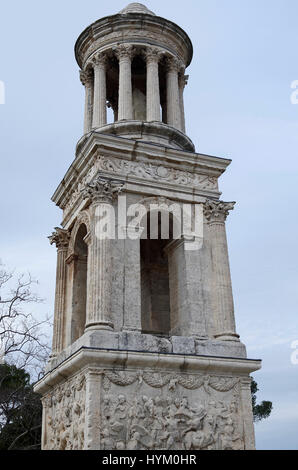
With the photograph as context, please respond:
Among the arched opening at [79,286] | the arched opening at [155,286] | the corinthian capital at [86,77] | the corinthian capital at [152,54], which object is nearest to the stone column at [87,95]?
the corinthian capital at [86,77]

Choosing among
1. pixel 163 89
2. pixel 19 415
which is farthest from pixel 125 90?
pixel 19 415

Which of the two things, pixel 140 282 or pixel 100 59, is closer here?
pixel 140 282

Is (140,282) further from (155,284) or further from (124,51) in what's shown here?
(124,51)

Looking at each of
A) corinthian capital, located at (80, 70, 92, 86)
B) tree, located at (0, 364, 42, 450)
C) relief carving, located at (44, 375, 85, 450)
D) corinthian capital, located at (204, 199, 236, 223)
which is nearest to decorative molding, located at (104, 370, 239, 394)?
relief carving, located at (44, 375, 85, 450)

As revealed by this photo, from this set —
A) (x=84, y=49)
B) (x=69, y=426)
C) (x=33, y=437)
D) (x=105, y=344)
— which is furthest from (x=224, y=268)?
(x=33, y=437)

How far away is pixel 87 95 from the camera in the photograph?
19.9m

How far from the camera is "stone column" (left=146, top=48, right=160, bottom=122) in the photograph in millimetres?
17969

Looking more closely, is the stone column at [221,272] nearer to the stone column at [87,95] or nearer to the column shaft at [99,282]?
the column shaft at [99,282]

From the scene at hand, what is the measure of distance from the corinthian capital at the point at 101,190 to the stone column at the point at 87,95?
4.50 m

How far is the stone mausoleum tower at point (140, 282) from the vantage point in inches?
523

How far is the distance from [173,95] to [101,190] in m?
5.56

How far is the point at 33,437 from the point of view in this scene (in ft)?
85.6

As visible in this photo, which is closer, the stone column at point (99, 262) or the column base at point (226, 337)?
the stone column at point (99, 262)
